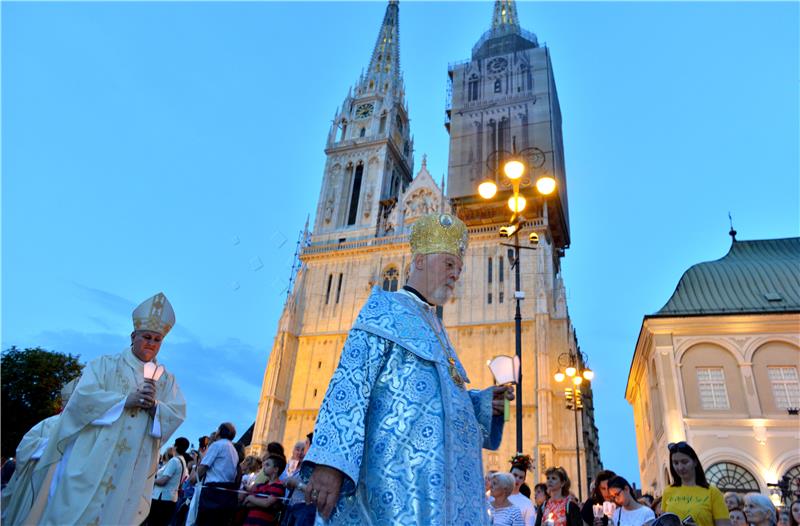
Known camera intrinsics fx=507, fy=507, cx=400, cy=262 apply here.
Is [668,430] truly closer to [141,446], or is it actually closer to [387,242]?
[141,446]

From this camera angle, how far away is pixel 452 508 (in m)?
2.04

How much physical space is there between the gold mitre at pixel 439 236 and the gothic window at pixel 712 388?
652 inches

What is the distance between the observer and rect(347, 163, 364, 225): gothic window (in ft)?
109

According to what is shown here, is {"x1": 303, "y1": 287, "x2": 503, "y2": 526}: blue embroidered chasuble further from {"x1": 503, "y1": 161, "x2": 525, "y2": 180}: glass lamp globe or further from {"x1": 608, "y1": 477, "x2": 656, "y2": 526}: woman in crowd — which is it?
{"x1": 503, "y1": 161, "x2": 525, "y2": 180}: glass lamp globe

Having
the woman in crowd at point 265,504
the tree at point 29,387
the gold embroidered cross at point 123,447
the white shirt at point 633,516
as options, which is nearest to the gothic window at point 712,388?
the white shirt at point 633,516

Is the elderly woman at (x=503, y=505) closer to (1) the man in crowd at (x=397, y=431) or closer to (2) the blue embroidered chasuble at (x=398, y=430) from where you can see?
(1) the man in crowd at (x=397, y=431)

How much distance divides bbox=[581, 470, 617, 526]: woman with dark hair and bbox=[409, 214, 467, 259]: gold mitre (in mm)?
3961

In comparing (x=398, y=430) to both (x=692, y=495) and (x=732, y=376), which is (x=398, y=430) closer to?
(x=692, y=495)

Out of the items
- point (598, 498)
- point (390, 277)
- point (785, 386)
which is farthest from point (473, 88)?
point (598, 498)

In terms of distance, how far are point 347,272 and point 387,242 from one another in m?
3.00

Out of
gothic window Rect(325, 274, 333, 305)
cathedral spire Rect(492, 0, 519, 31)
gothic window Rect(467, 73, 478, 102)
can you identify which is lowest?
gothic window Rect(325, 274, 333, 305)

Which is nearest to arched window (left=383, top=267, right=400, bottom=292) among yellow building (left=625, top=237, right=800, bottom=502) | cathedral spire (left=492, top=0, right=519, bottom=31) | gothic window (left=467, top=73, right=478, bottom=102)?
gothic window (left=467, top=73, right=478, bottom=102)

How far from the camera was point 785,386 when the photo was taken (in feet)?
51.2

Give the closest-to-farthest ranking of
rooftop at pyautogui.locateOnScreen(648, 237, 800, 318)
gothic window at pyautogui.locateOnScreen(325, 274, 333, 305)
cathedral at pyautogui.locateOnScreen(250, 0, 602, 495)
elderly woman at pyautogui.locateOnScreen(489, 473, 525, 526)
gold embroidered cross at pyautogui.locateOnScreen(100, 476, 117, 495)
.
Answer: gold embroidered cross at pyautogui.locateOnScreen(100, 476, 117, 495) → elderly woman at pyautogui.locateOnScreen(489, 473, 525, 526) → rooftop at pyautogui.locateOnScreen(648, 237, 800, 318) → cathedral at pyautogui.locateOnScreen(250, 0, 602, 495) → gothic window at pyautogui.locateOnScreen(325, 274, 333, 305)
